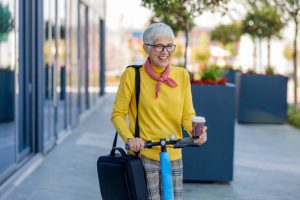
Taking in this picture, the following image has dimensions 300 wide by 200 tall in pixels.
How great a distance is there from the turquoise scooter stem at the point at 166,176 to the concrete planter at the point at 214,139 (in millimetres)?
4429

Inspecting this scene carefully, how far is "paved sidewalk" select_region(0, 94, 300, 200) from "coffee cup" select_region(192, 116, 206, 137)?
386 centimetres

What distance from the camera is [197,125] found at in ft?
11.6

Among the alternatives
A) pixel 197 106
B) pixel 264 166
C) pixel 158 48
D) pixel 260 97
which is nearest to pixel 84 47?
pixel 260 97

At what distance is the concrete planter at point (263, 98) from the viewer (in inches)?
649

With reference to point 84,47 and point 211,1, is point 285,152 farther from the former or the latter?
point 84,47

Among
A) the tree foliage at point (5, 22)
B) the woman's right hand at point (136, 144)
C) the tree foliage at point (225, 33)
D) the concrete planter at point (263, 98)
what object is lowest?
the concrete planter at point (263, 98)

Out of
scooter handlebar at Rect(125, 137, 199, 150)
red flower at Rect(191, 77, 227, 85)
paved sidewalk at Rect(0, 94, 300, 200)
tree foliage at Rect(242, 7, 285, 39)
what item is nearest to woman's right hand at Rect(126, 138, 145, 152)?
scooter handlebar at Rect(125, 137, 199, 150)

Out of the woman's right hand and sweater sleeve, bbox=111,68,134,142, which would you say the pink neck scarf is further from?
the woman's right hand

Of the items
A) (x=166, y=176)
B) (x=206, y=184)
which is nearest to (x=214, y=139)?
(x=206, y=184)

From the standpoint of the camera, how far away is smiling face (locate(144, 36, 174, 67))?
3.74m

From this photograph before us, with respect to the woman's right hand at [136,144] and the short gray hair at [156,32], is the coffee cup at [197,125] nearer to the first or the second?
the woman's right hand at [136,144]

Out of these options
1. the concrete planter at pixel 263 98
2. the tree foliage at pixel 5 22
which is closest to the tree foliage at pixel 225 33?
the concrete planter at pixel 263 98

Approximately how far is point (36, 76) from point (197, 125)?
654 centimetres

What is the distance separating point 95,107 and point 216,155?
42.3 ft
